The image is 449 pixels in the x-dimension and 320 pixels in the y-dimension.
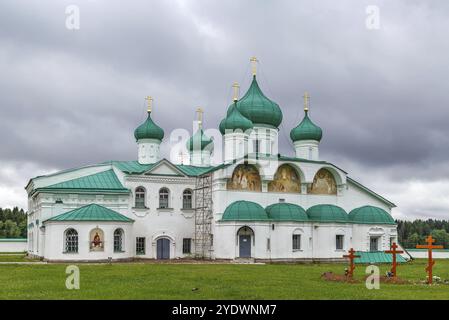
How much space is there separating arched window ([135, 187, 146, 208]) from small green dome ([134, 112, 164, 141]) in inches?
220

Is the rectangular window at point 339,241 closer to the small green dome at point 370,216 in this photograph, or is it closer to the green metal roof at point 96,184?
the small green dome at point 370,216

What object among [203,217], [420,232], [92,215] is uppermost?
[92,215]

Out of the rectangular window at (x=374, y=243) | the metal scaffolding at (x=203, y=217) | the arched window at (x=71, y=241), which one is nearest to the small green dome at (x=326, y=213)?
the rectangular window at (x=374, y=243)

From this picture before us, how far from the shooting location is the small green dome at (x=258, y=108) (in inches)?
1527

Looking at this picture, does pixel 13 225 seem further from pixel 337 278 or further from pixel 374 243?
pixel 337 278

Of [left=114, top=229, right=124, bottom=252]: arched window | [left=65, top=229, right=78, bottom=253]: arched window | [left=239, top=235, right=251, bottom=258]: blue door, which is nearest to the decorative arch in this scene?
[left=65, top=229, right=78, bottom=253]: arched window

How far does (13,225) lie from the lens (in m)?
73.2

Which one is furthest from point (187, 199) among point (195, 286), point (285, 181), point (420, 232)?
point (420, 232)

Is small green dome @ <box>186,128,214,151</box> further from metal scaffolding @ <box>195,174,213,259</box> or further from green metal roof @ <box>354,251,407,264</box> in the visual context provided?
green metal roof @ <box>354,251,407,264</box>

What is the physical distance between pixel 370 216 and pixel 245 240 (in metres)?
8.89

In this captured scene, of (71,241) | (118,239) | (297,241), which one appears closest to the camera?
(71,241)

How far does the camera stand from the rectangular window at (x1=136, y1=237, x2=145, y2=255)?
36528 mm
